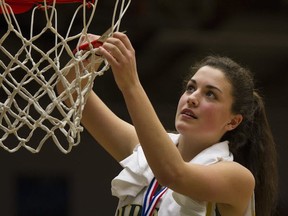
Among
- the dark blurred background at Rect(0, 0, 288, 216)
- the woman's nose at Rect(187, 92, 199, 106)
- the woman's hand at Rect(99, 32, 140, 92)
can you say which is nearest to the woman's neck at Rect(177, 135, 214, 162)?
the woman's nose at Rect(187, 92, 199, 106)

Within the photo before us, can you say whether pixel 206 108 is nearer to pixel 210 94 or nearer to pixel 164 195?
pixel 210 94

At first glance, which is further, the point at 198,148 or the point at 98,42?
the point at 198,148

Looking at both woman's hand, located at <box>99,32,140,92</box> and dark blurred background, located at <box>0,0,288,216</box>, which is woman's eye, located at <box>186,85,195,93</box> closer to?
woman's hand, located at <box>99,32,140,92</box>

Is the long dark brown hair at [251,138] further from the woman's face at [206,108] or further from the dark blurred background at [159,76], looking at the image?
the dark blurred background at [159,76]

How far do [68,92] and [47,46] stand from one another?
154 centimetres

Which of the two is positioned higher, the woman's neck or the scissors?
the scissors

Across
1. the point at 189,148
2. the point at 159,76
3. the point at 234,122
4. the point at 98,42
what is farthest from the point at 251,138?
the point at 159,76

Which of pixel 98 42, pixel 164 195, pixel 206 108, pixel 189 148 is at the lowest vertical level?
pixel 164 195

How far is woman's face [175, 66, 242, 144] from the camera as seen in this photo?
7.48ft

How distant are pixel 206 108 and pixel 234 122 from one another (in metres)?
0.13

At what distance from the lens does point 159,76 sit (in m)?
4.01

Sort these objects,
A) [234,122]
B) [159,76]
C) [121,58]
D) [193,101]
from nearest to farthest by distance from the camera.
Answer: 1. [121,58]
2. [193,101]
3. [234,122]
4. [159,76]

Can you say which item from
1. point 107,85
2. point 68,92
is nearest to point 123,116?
point 107,85

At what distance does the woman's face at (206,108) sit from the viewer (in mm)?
2281
